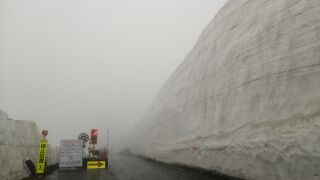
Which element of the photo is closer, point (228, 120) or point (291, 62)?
point (291, 62)

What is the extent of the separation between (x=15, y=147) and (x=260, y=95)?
421 inches

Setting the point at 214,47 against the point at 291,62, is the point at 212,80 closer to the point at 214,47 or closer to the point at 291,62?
the point at 214,47

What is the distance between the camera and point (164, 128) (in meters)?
30.3

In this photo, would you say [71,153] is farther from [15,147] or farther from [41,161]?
[15,147]

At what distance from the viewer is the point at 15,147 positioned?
47.1ft

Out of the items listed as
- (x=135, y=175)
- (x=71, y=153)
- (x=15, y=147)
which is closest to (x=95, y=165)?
(x=71, y=153)

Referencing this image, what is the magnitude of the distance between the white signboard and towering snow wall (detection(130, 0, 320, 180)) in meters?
7.35

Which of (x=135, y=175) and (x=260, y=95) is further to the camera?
(x=135, y=175)

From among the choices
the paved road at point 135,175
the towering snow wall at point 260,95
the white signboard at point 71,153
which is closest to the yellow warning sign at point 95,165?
the white signboard at point 71,153

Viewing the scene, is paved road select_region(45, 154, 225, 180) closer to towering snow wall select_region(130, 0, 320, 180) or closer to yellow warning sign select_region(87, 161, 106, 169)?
towering snow wall select_region(130, 0, 320, 180)

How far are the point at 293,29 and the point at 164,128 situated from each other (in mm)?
21347

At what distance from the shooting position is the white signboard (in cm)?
2167

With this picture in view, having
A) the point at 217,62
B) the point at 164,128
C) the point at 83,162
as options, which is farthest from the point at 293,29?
the point at 164,128

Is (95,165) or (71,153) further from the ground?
(71,153)
